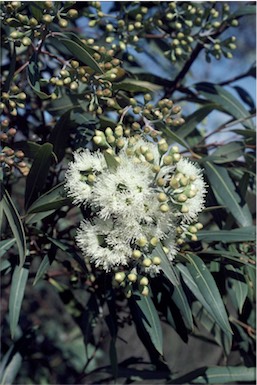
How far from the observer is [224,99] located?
1.95 m

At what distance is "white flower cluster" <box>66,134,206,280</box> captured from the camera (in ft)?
3.53

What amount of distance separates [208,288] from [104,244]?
38 cm

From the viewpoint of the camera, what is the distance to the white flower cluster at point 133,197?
1076 millimetres

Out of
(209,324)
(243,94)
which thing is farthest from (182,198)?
(243,94)

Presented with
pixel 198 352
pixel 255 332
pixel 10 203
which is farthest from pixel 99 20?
pixel 198 352

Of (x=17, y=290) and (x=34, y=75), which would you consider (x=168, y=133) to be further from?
(x=17, y=290)

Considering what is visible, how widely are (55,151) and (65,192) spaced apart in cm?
30

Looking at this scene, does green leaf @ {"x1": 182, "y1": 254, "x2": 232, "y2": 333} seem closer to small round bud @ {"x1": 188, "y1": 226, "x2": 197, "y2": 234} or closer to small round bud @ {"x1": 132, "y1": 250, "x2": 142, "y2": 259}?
small round bud @ {"x1": 188, "y1": 226, "x2": 197, "y2": 234}

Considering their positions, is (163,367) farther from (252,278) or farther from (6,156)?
(6,156)

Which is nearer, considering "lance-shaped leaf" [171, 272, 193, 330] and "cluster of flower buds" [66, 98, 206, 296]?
"cluster of flower buds" [66, 98, 206, 296]

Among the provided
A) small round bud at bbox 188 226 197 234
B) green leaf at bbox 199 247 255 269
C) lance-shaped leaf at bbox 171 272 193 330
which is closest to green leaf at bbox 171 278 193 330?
lance-shaped leaf at bbox 171 272 193 330

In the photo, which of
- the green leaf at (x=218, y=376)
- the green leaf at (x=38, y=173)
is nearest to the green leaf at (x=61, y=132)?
the green leaf at (x=38, y=173)

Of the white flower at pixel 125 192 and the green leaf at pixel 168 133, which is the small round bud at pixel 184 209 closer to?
the white flower at pixel 125 192

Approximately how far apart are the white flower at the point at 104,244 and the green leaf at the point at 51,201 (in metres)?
0.14
